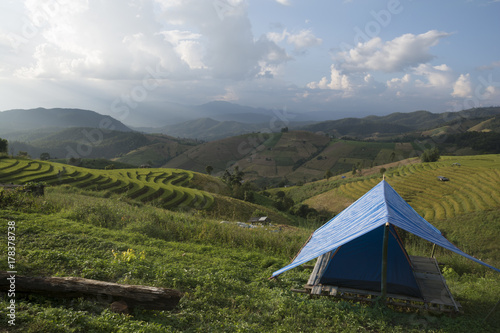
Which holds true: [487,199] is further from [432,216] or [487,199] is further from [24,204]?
[24,204]

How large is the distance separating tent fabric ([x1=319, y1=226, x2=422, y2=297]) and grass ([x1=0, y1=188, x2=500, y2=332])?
70cm

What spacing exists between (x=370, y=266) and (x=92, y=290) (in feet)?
19.1

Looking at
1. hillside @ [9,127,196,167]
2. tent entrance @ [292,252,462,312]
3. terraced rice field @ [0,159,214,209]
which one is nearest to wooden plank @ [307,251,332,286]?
tent entrance @ [292,252,462,312]

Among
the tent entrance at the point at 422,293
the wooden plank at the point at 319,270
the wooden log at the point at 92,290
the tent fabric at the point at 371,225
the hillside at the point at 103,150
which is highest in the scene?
the hillside at the point at 103,150

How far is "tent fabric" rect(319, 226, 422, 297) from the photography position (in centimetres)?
591

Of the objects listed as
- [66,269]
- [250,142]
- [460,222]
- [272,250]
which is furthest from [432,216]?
[250,142]

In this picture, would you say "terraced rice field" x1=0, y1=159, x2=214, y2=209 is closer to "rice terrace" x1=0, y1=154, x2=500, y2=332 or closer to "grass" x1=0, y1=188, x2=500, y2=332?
"rice terrace" x1=0, y1=154, x2=500, y2=332

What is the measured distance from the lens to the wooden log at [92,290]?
4281 mm

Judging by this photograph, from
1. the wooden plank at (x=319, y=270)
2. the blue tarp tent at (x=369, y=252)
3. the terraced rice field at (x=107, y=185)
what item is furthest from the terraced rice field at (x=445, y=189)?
the wooden plank at (x=319, y=270)

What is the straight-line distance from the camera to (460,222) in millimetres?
30078

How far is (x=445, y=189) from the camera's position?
145 feet

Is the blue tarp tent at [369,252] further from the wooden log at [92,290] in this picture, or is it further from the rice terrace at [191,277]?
the wooden log at [92,290]

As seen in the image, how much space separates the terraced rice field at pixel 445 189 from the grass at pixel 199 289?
A: 1382 inches

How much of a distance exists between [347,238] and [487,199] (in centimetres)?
4183
